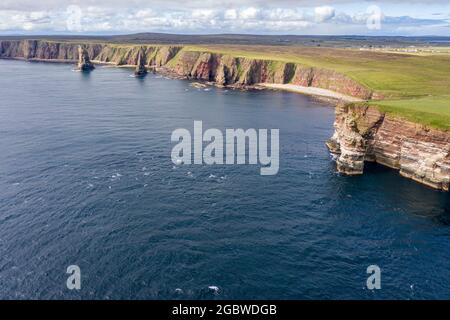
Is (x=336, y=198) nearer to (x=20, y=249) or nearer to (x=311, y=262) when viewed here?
(x=311, y=262)

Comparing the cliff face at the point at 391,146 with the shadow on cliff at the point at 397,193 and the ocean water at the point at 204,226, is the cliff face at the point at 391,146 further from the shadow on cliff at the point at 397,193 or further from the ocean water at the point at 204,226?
the ocean water at the point at 204,226

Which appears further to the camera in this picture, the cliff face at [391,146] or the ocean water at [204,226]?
the cliff face at [391,146]

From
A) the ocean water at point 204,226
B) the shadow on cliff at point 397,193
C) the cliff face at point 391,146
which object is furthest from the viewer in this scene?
the cliff face at point 391,146

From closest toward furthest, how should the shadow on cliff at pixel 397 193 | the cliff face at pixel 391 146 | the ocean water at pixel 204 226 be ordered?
the ocean water at pixel 204 226, the shadow on cliff at pixel 397 193, the cliff face at pixel 391 146

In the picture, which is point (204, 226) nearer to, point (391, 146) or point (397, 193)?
point (397, 193)

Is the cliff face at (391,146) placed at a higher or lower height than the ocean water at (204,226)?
higher

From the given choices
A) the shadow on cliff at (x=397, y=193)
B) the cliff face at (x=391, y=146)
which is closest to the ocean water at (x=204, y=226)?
the shadow on cliff at (x=397, y=193)

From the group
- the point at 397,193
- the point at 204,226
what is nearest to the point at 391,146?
the point at 397,193
